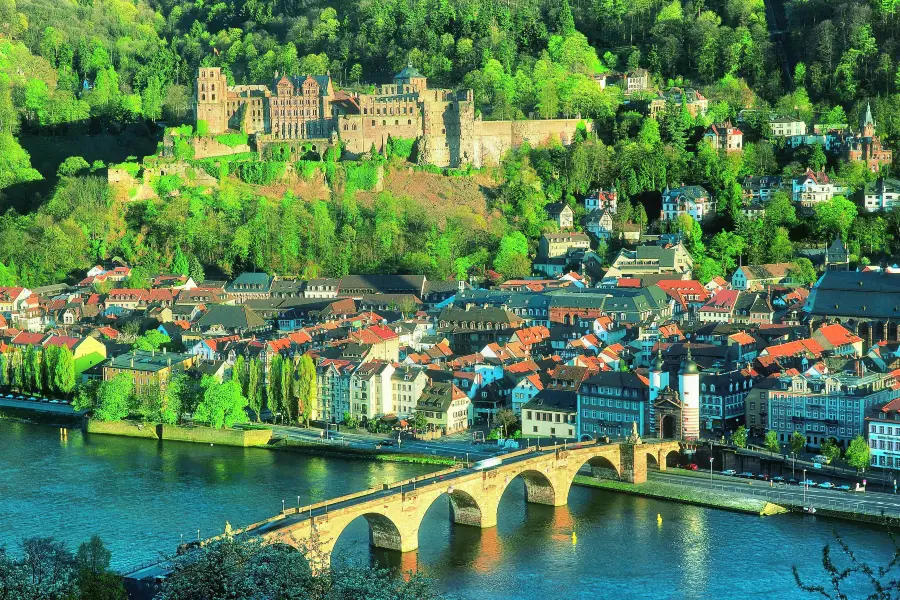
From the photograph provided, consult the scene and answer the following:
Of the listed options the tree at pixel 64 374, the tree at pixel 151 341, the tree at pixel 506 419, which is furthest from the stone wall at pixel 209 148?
the tree at pixel 506 419

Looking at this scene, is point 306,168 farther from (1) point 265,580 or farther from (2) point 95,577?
(1) point 265,580

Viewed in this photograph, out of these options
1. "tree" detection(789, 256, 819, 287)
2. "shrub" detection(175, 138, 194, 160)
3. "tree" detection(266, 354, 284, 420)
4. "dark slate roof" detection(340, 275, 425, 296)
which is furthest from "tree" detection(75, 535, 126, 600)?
"shrub" detection(175, 138, 194, 160)

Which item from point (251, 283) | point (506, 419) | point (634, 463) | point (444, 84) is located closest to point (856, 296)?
point (506, 419)

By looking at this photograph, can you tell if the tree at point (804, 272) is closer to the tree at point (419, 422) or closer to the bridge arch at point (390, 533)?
the tree at point (419, 422)

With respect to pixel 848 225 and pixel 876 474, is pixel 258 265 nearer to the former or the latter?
pixel 848 225

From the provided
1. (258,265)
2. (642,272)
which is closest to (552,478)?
(642,272)

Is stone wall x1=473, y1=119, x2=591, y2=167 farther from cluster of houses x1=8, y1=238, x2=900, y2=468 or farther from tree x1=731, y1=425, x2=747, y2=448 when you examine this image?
tree x1=731, y1=425, x2=747, y2=448

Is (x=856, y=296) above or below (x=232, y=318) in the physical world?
above
